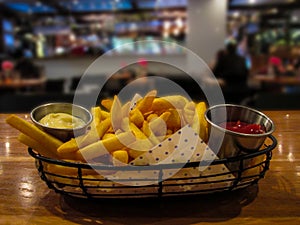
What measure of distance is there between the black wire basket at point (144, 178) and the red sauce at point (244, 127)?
0.05 meters

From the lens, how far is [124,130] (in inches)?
27.1

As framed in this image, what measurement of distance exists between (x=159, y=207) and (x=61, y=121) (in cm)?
29

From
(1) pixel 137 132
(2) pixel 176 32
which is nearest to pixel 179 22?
(2) pixel 176 32

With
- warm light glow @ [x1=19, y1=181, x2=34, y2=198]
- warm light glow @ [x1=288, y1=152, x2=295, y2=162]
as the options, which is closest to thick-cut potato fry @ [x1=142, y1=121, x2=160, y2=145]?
warm light glow @ [x1=19, y1=181, x2=34, y2=198]

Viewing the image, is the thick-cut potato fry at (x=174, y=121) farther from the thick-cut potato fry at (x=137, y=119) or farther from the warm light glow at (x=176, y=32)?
the warm light glow at (x=176, y=32)

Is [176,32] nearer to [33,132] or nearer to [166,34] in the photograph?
[166,34]

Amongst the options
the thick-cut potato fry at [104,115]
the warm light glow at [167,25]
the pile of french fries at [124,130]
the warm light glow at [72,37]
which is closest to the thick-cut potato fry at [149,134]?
the pile of french fries at [124,130]

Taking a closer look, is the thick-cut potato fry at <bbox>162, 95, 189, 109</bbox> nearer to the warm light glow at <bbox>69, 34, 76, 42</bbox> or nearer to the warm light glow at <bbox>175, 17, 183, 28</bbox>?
the warm light glow at <bbox>175, 17, 183, 28</bbox>

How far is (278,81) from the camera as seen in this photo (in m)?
4.66

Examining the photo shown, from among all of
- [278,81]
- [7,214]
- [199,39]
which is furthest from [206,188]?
[199,39]

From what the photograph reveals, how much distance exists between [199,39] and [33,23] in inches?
139

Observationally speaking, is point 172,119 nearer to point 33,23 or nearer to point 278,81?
point 278,81

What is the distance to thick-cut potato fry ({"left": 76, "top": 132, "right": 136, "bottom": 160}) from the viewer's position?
0.64 metres

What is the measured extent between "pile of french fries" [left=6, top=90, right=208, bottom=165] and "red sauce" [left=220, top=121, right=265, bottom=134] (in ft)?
0.19
